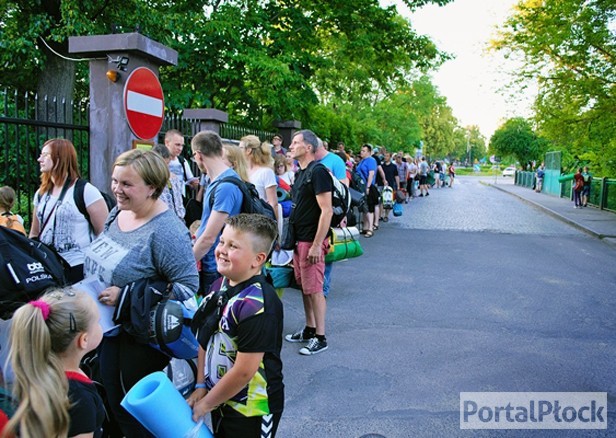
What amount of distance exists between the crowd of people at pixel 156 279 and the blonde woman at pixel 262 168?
2.95ft

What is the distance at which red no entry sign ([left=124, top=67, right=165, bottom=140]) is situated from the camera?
536cm

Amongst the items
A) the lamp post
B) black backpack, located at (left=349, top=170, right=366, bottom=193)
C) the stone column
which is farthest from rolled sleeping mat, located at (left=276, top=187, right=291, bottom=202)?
the lamp post

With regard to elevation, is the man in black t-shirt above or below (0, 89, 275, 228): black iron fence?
below

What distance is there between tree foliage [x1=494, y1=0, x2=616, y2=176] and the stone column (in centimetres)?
1380

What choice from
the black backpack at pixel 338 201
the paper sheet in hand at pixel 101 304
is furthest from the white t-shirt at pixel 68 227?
the black backpack at pixel 338 201

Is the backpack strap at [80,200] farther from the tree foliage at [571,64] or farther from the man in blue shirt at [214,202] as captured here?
the tree foliage at [571,64]

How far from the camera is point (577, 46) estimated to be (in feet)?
51.4

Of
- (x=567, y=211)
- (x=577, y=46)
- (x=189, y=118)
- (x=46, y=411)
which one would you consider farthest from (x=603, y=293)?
(x=567, y=211)

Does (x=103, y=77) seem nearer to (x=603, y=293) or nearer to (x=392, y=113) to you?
(x=603, y=293)

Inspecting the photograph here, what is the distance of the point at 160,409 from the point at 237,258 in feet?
2.13

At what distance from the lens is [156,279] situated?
2578mm

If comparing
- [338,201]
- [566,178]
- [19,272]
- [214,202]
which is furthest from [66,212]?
[566,178]

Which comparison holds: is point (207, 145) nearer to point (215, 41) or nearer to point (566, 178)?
point (215, 41)

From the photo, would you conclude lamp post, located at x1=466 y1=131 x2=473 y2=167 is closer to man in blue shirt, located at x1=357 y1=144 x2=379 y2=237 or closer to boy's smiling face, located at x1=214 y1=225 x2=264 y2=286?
man in blue shirt, located at x1=357 y1=144 x2=379 y2=237
